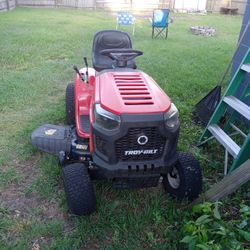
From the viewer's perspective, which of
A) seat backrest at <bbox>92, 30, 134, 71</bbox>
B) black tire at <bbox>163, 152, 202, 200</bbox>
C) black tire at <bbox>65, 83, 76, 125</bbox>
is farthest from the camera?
black tire at <bbox>65, 83, 76, 125</bbox>

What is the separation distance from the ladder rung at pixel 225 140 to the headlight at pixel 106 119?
1360 millimetres

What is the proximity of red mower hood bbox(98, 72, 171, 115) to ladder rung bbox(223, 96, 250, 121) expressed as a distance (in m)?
0.97

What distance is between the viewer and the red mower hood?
2.40 m

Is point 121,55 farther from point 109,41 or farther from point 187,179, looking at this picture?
point 187,179

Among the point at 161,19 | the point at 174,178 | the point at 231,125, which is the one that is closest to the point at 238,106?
the point at 231,125

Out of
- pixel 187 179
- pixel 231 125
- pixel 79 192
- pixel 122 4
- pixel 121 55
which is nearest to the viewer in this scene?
pixel 79 192

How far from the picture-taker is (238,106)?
11.0ft

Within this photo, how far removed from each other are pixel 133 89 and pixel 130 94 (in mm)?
102

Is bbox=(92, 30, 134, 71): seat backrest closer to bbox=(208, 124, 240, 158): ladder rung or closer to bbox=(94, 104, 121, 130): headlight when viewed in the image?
bbox=(208, 124, 240, 158): ladder rung

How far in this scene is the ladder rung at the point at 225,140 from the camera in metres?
3.18

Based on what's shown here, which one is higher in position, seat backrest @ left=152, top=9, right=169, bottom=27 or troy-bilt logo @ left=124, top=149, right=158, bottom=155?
troy-bilt logo @ left=124, top=149, right=158, bottom=155

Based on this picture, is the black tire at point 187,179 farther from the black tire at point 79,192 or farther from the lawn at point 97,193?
the black tire at point 79,192

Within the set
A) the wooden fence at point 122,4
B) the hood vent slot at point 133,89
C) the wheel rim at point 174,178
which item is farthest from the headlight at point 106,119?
the wooden fence at point 122,4

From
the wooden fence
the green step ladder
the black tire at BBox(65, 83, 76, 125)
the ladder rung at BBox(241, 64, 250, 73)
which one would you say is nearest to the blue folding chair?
the black tire at BBox(65, 83, 76, 125)
